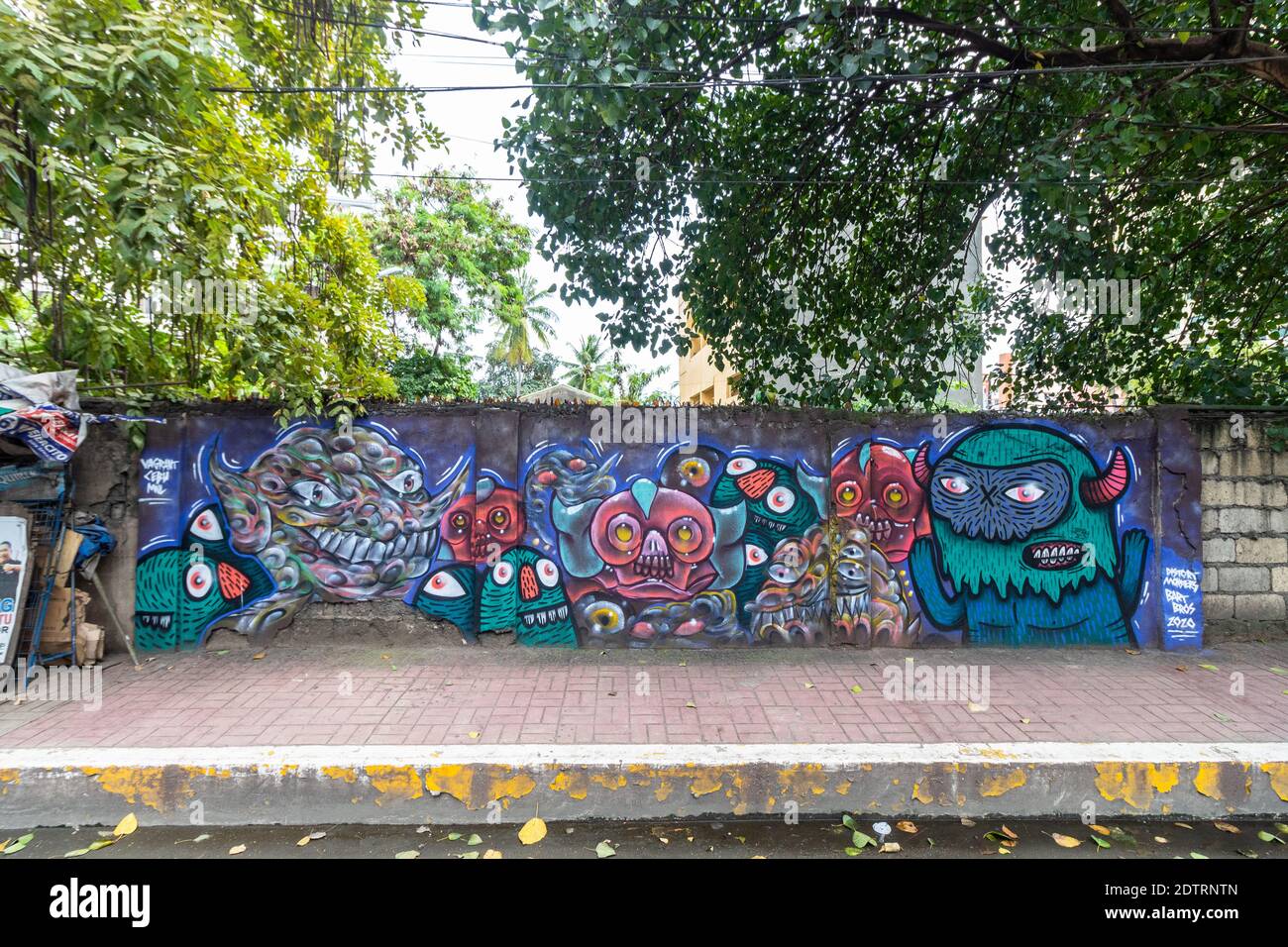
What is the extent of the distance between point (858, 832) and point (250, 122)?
7.06 meters

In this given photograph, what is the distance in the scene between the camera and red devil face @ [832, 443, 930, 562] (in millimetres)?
5238

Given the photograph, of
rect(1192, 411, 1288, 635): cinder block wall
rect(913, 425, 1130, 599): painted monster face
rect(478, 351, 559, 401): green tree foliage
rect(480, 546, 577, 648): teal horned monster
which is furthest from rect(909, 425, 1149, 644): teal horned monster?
rect(478, 351, 559, 401): green tree foliage

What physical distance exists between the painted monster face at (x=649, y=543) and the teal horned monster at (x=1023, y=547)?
1795mm

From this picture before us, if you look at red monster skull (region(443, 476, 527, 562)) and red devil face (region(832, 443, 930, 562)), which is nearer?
red monster skull (region(443, 476, 527, 562))

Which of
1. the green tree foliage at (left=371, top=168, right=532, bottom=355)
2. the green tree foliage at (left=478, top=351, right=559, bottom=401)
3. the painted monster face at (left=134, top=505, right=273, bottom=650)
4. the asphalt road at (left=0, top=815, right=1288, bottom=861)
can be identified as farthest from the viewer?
the green tree foliage at (left=478, top=351, right=559, bottom=401)

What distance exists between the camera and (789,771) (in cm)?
320

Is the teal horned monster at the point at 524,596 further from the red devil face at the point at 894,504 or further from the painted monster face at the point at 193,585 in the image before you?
the red devil face at the point at 894,504

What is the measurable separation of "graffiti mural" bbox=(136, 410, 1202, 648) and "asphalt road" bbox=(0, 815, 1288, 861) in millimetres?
2093

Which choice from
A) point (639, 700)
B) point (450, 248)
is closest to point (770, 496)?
point (639, 700)

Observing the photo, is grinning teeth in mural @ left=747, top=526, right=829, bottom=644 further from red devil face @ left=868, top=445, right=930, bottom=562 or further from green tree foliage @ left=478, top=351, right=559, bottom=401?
green tree foliage @ left=478, top=351, right=559, bottom=401

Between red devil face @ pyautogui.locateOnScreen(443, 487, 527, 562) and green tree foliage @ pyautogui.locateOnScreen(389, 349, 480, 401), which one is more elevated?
green tree foliage @ pyautogui.locateOnScreen(389, 349, 480, 401)

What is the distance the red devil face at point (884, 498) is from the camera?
17.2ft

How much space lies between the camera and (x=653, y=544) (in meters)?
5.14

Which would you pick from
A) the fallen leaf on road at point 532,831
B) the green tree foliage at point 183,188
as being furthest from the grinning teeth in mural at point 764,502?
the green tree foliage at point 183,188
